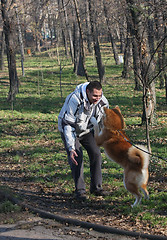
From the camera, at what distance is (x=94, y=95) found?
518 centimetres

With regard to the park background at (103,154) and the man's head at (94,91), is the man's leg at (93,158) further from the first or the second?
the man's head at (94,91)

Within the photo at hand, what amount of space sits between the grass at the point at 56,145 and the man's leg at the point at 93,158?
1.11ft

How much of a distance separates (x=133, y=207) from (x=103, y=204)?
2.11 ft

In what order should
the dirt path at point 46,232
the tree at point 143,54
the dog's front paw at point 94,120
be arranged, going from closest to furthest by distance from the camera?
the dirt path at point 46,232
the dog's front paw at point 94,120
the tree at point 143,54

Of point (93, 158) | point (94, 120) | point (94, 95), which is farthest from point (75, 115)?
point (93, 158)

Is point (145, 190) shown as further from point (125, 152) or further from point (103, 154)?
point (103, 154)

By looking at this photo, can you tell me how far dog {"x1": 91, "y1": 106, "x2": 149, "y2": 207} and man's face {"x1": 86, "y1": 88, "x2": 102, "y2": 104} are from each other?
22 centimetres

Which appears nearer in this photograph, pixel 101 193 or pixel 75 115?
pixel 75 115

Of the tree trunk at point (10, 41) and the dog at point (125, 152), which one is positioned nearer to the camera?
the dog at point (125, 152)

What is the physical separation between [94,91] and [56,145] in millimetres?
5337

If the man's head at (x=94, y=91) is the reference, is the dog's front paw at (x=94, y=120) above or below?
below

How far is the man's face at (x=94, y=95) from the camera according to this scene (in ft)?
16.9

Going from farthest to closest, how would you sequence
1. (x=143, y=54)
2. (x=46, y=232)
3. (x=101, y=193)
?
(x=143, y=54), (x=101, y=193), (x=46, y=232)

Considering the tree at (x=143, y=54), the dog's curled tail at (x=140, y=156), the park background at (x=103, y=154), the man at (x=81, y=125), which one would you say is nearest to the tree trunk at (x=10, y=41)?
the park background at (x=103, y=154)
